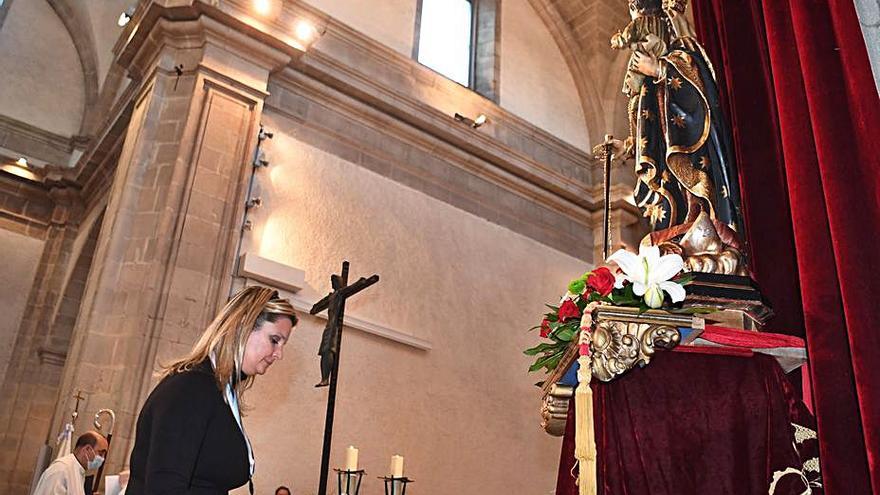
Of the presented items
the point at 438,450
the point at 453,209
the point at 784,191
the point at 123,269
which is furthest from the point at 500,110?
the point at 784,191

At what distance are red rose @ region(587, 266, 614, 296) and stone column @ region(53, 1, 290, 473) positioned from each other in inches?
198


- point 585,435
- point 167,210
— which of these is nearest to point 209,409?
point 585,435

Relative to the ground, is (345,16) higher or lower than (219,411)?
higher

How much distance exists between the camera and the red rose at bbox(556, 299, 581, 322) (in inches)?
113

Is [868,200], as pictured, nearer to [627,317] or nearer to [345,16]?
[627,317]

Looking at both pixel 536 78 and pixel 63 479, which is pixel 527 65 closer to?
pixel 536 78

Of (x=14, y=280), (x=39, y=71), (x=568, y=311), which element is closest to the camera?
(x=568, y=311)

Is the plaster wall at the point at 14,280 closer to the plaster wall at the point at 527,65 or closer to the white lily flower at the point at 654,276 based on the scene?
the plaster wall at the point at 527,65

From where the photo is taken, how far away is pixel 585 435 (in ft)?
8.13

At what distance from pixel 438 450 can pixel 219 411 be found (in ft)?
21.5

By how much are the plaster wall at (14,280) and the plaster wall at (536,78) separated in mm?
6966

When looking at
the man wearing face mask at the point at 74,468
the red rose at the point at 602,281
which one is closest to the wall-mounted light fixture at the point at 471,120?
the man wearing face mask at the point at 74,468

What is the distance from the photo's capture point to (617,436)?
267cm

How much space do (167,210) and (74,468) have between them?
8.37ft
